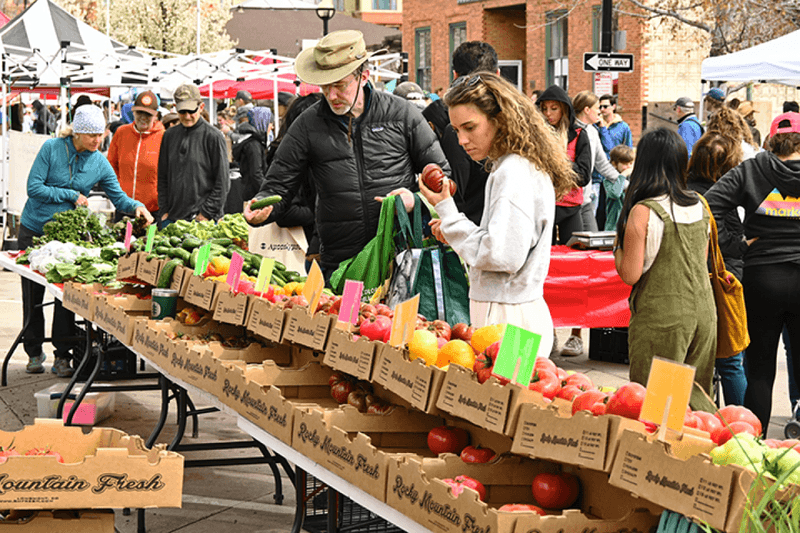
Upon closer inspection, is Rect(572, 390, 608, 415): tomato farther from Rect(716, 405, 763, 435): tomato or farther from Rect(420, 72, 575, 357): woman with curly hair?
Rect(420, 72, 575, 357): woman with curly hair

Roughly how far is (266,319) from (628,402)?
2011 millimetres

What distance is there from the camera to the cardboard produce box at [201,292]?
4.76 meters

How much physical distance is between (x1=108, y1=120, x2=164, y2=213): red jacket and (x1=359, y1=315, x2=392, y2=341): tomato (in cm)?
609

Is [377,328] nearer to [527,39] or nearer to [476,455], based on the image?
[476,455]

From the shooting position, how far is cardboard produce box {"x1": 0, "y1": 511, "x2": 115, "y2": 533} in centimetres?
318

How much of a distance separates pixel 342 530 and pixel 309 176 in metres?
2.42

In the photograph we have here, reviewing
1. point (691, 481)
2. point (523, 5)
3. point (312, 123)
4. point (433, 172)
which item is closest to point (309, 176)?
point (312, 123)

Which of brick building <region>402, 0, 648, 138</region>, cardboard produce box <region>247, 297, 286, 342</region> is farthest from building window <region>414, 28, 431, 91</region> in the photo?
cardboard produce box <region>247, 297, 286, 342</region>

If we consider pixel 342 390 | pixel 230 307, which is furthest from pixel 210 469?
pixel 342 390

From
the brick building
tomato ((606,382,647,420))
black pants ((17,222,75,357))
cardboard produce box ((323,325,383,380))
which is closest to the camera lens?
tomato ((606,382,647,420))

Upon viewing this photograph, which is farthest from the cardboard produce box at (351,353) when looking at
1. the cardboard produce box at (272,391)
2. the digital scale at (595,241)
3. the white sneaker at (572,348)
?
the white sneaker at (572,348)

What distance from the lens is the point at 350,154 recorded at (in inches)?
197

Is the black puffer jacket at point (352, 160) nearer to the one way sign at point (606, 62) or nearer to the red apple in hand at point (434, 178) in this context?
the red apple in hand at point (434, 178)

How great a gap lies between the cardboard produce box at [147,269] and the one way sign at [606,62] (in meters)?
8.23
